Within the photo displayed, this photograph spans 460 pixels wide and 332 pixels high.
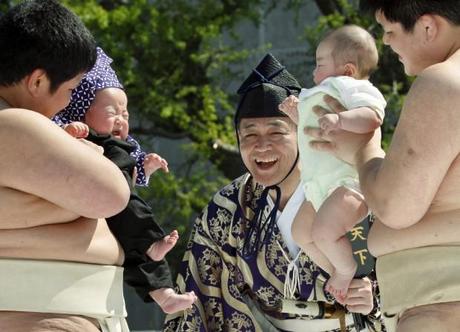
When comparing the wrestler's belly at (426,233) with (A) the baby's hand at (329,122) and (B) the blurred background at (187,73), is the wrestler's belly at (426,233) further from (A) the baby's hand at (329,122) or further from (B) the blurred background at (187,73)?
(B) the blurred background at (187,73)

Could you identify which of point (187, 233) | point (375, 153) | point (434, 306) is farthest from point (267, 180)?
point (187, 233)

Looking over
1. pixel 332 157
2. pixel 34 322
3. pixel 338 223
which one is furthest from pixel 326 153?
pixel 34 322

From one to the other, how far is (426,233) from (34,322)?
3.24 feet

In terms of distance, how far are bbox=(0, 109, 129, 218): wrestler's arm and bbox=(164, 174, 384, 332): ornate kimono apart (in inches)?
61.1

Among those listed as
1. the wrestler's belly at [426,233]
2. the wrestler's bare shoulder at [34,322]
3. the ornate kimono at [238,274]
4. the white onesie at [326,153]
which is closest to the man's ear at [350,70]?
the white onesie at [326,153]

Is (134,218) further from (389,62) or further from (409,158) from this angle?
(389,62)

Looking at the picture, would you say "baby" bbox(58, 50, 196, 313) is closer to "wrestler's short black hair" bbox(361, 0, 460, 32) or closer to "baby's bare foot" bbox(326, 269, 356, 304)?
"baby's bare foot" bbox(326, 269, 356, 304)

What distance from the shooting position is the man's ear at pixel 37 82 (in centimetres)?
259

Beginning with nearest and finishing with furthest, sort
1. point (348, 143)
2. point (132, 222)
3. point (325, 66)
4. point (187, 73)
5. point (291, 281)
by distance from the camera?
point (348, 143) < point (132, 222) < point (325, 66) < point (291, 281) < point (187, 73)

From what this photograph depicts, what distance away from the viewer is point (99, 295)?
265cm

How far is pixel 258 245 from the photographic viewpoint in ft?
13.2

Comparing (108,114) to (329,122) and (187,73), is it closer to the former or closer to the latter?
(329,122)

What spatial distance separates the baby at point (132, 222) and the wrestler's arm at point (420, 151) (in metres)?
0.98

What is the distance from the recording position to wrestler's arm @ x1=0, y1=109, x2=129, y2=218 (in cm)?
246
